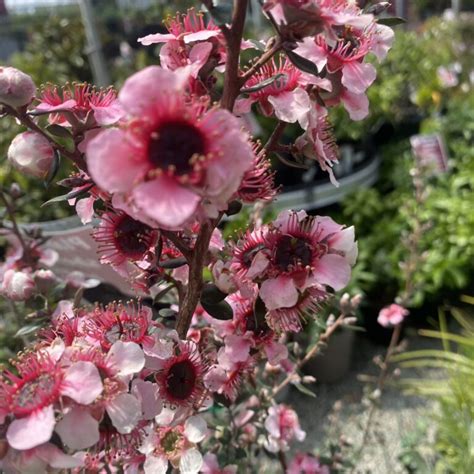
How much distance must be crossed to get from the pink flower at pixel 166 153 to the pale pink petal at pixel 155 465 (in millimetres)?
355

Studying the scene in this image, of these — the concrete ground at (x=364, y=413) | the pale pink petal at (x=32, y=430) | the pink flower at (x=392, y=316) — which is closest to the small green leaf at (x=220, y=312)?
the pale pink petal at (x=32, y=430)

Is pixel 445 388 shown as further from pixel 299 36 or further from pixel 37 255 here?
pixel 299 36

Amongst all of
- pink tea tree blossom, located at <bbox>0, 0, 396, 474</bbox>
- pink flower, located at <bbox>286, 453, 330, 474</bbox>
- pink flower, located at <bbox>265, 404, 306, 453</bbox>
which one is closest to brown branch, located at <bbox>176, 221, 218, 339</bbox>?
pink tea tree blossom, located at <bbox>0, 0, 396, 474</bbox>

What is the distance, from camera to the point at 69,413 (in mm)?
476

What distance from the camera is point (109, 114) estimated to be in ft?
1.76

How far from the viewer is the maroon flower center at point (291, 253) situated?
58 centimetres

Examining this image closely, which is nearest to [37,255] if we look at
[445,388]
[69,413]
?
[69,413]

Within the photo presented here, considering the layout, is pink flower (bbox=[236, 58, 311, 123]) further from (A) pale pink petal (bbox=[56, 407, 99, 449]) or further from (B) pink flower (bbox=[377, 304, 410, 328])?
(B) pink flower (bbox=[377, 304, 410, 328])

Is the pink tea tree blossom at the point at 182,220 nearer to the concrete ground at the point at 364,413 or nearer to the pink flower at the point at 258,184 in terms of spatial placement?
the pink flower at the point at 258,184

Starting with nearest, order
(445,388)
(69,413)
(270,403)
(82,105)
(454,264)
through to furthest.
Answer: (69,413) < (82,105) < (270,403) < (445,388) < (454,264)

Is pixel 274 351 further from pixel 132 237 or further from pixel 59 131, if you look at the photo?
pixel 59 131

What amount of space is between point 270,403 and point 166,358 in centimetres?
43

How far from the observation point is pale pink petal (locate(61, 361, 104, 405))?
1.53 feet

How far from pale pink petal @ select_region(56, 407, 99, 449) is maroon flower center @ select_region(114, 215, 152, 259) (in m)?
0.19
